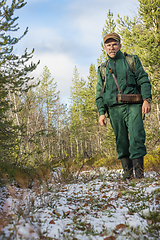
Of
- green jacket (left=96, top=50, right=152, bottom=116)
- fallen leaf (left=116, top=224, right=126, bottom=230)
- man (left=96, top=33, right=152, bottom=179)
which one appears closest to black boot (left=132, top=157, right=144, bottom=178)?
man (left=96, top=33, right=152, bottom=179)

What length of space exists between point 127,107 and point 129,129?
0.43 metres

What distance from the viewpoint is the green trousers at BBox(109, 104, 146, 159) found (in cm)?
360

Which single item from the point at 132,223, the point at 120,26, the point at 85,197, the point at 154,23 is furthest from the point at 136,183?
the point at 120,26

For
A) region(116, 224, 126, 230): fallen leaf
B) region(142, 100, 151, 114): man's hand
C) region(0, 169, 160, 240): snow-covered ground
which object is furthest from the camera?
region(142, 100, 151, 114): man's hand

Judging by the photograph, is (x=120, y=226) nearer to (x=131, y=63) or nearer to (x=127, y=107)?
(x=127, y=107)

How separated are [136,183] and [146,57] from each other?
Result: 678 centimetres

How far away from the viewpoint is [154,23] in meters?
9.20

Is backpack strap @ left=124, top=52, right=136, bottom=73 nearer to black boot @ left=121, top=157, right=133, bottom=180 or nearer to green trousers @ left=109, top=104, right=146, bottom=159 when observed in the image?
green trousers @ left=109, top=104, right=146, bottom=159

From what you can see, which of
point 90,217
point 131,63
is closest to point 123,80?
point 131,63

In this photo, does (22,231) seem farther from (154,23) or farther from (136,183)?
(154,23)

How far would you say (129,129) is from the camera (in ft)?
12.2

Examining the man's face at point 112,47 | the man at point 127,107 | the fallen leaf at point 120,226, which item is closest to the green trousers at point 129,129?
the man at point 127,107

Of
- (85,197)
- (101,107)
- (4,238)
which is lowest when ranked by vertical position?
(85,197)

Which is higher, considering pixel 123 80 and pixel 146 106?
pixel 123 80
